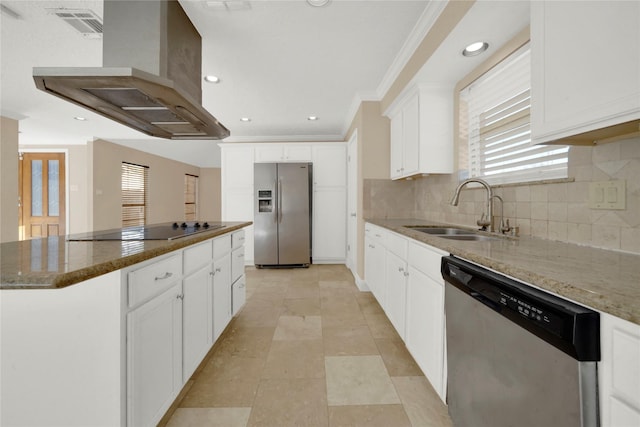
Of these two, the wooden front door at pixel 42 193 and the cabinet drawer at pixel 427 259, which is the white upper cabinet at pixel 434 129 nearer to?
the cabinet drawer at pixel 427 259

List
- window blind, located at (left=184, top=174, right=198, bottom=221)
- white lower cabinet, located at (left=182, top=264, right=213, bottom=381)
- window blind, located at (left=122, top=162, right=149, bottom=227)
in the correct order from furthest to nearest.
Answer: window blind, located at (left=184, top=174, right=198, bottom=221)
window blind, located at (left=122, top=162, right=149, bottom=227)
white lower cabinet, located at (left=182, top=264, right=213, bottom=381)

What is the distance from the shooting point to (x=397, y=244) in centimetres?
204

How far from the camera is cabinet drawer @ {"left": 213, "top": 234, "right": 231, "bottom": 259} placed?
1.89m

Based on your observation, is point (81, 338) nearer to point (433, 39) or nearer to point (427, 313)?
point (427, 313)

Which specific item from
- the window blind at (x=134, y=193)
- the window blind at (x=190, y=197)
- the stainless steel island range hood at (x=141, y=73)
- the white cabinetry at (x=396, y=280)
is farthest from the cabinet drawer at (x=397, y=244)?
the window blind at (x=190, y=197)

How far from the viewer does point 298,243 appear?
453cm

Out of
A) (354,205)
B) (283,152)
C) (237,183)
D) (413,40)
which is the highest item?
(413,40)

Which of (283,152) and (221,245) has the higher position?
(283,152)

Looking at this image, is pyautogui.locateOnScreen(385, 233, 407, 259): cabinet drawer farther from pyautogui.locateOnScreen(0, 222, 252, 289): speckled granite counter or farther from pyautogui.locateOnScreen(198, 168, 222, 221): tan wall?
pyautogui.locateOnScreen(198, 168, 222, 221): tan wall

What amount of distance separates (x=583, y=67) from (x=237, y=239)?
228 cm

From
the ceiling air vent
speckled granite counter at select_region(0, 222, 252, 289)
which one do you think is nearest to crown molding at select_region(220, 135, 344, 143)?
the ceiling air vent

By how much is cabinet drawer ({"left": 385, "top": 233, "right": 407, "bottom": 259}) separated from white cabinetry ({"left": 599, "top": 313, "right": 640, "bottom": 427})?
1272mm

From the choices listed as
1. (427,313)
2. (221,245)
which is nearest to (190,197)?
(221,245)

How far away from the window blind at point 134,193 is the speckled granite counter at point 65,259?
18.5ft
